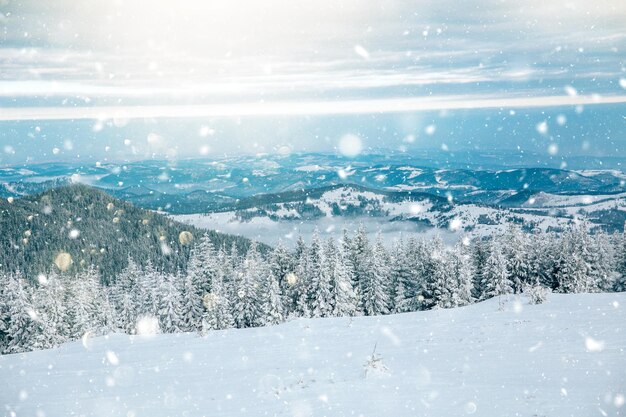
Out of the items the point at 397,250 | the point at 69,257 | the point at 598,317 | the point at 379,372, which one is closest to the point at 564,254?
the point at 397,250

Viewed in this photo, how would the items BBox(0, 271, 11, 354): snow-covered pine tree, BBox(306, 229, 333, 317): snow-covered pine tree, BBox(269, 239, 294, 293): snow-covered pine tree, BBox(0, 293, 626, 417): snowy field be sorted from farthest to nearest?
BBox(0, 271, 11, 354): snow-covered pine tree, BBox(269, 239, 294, 293): snow-covered pine tree, BBox(306, 229, 333, 317): snow-covered pine tree, BBox(0, 293, 626, 417): snowy field

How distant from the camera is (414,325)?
1900cm

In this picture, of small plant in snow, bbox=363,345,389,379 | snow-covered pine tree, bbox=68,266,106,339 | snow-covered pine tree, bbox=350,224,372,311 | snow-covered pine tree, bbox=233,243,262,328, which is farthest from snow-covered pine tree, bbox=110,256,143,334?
small plant in snow, bbox=363,345,389,379

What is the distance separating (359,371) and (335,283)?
26870mm

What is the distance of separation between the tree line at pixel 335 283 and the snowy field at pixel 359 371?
67.6 ft

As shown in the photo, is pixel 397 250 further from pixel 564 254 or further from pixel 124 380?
pixel 124 380

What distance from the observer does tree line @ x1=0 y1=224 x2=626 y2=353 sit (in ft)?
133

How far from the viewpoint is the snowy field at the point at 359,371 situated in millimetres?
10266

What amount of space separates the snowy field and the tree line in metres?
20.6

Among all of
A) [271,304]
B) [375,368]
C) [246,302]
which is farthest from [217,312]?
[375,368]

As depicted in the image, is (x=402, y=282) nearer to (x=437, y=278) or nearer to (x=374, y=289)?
(x=374, y=289)

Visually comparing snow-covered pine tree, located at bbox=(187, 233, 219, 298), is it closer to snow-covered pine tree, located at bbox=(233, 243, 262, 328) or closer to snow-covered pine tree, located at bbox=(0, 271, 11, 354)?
snow-covered pine tree, located at bbox=(233, 243, 262, 328)

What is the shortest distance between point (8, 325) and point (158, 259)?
158 meters

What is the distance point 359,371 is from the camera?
13016 millimetres
